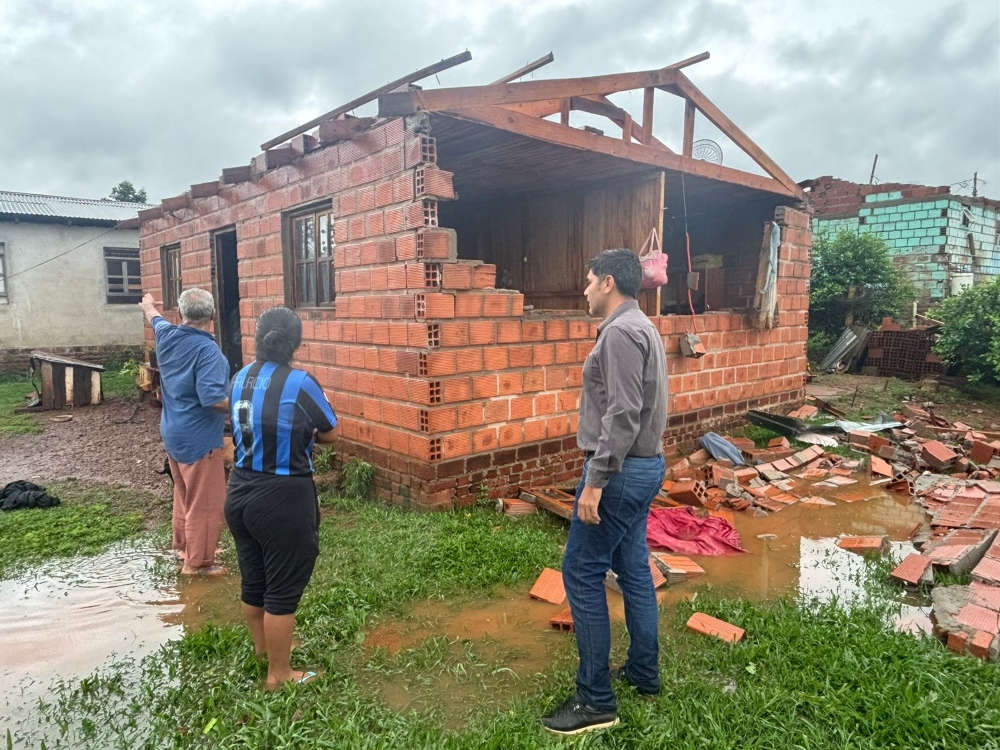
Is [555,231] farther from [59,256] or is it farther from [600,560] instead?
[59,256]

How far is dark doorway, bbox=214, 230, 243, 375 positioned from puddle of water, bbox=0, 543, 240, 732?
14.3 ft

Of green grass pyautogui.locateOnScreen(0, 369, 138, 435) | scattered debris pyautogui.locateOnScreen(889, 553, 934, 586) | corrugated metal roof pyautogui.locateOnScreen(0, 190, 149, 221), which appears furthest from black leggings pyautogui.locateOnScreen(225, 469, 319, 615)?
corrugated metal roof pyautogui.locateOnScreen(0, 190, 149, 221)

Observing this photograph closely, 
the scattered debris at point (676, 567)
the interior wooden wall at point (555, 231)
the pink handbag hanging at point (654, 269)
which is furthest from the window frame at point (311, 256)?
the scattered debris at point (676, 567)

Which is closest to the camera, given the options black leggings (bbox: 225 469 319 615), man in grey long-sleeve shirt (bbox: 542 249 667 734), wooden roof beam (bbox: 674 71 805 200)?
man in grey long-sleeve shirt (bbox: 542 249 667 734)

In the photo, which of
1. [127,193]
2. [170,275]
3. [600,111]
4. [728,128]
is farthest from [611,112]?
[127,193]

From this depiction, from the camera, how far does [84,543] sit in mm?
4840

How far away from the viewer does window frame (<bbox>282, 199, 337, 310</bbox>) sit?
20.2ft

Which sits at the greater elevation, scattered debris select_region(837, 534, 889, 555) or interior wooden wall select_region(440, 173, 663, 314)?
interior wooden wall select_region(440, 173, 663, 314)

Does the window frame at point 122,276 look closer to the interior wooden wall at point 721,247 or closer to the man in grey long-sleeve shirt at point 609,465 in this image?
the interior wooden wall at point 721,247

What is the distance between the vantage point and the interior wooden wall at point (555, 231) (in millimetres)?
6871

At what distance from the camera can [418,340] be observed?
4.97 meters

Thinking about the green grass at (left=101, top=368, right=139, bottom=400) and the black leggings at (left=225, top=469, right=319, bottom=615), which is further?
the green grass at (left=101, top=368, right=139, bottom=400)

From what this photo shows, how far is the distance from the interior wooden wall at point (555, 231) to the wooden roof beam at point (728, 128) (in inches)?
41.1

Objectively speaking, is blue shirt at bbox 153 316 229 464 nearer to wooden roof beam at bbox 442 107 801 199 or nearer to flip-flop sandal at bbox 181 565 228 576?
flip-flop sandal at bbox 181 565 228 576
